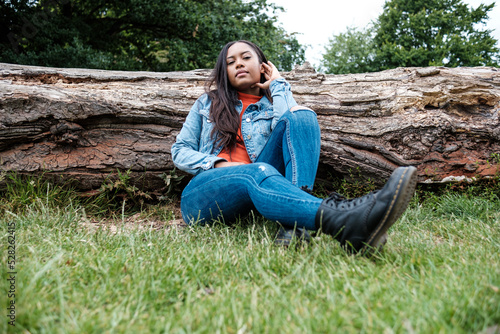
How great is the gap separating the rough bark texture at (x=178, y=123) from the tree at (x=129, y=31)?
4.54 metres

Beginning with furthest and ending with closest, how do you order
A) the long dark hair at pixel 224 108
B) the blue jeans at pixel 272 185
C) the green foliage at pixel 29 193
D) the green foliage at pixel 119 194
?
the green foliage at pixel 119 194
the green foliage at pixel 29 193
the long dark hair at pixel 224 108
the blue jeans at pixel 272 185

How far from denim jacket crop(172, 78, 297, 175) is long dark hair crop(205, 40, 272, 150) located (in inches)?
2.1

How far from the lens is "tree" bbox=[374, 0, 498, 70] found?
12.5 meters

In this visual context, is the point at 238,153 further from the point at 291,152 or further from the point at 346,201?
the point at 346,201

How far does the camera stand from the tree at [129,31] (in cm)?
730

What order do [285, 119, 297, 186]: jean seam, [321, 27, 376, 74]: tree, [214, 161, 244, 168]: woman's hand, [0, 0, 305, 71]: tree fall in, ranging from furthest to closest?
[321, 27, 376, 74]: tree < [0, 0, 305, 71]: tree < [214, 161, 244, 168]: woman's hand < [285, 119, 297, 186]: jean seam

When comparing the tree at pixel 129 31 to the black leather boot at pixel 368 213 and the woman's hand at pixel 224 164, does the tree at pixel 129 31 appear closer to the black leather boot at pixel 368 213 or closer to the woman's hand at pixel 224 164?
the woman's hand at pixel 224 164

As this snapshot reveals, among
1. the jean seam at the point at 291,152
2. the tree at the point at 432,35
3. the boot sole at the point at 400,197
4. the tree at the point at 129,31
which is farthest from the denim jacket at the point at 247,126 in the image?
the tree at the point at 432,35

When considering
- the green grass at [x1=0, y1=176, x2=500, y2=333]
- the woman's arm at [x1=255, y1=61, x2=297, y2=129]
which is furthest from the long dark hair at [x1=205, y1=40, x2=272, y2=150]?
the green grass at [x1=0, y1=176, x2=500, y2=333]

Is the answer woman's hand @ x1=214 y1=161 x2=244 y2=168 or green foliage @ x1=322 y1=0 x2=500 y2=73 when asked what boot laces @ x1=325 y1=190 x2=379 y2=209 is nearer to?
woman's hand @ x1=214 y1=161 x2=244 y2=168

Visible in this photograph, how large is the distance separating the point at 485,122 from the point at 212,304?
352 centimetres

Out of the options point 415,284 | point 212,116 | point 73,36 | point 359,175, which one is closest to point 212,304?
point 415,284

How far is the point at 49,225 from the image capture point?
2.60 metres

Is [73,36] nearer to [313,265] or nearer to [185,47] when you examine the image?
[185,47]
